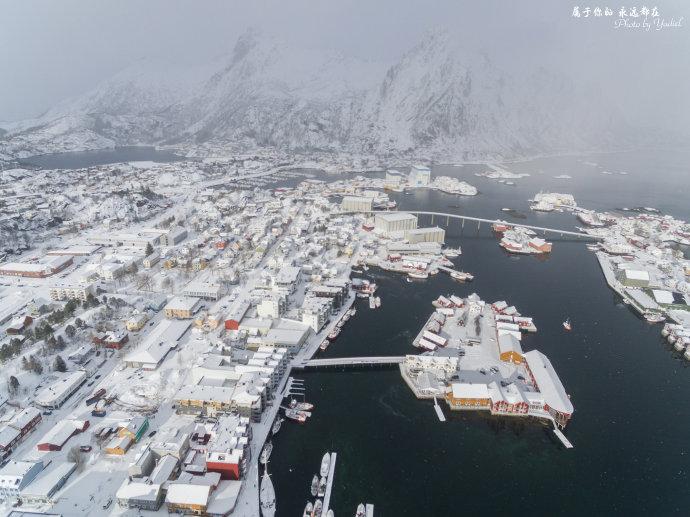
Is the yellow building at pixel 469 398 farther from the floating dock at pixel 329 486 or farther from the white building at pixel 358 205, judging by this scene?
the white building at pixel 358 205

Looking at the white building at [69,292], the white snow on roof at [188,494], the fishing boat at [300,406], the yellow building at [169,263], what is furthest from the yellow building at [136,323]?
the white snow on roof at [188,494]

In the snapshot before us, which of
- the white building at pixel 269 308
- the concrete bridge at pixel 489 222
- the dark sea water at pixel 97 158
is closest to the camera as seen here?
the white building at pixel 269 308

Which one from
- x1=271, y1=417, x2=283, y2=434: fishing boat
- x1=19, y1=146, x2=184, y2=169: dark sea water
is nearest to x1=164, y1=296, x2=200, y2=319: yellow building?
x1=271, y1=417, x2=283, y2=434: fishing boat

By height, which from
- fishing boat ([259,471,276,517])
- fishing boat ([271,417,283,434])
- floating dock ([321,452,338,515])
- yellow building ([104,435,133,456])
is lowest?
floating dock ([321,452,338,515])

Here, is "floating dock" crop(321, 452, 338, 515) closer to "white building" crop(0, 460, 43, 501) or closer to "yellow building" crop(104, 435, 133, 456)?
"yellow building" crop(104, 435, 133, 456)

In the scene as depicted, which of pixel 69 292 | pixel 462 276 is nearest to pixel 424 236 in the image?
pixel 462 276

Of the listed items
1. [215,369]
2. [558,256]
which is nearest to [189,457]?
[215,369]
